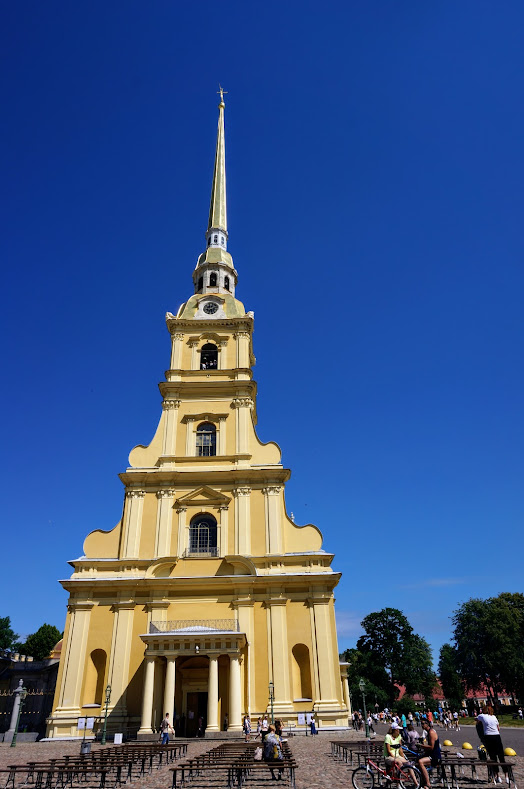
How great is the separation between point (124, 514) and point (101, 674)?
8.27 m

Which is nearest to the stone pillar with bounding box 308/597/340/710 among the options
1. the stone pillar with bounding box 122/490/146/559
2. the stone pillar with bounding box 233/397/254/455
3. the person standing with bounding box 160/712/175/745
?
the person standing with bounding box 160/712/175/745

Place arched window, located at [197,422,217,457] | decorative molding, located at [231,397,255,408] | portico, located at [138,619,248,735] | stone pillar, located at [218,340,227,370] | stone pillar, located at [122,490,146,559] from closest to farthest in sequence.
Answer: portico, located at [138,619,248,735] < stone pillar, located at [122,490,146,559] < arched window, located at [197,422,217,457] < decorative molding, located at [231,397,255,408] < stone pillar, located at [218,340,227,370]

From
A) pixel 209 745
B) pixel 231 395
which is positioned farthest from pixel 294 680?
pixel 231 395

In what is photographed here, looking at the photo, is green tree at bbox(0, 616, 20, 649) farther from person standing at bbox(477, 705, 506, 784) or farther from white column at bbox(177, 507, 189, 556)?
person standing at bbox(477, 705, 506, 784)

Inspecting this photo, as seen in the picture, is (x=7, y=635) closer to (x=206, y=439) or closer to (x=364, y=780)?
(x=206, y=439)

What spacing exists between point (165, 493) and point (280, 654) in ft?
35.4

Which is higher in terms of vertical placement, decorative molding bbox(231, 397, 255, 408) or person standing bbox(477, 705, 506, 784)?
decorative molding bbox(231, 397, 255, 408)

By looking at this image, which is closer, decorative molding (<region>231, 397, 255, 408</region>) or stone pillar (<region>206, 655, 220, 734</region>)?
stone pillar (<region>206, 655, 220, 734</region>)

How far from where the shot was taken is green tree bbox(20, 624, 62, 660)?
216ft

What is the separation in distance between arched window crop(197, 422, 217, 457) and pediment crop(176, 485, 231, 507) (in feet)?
9.30

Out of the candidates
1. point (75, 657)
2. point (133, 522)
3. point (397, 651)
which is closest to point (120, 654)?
point (75, 657)

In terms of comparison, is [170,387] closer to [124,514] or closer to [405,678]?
[124,514]

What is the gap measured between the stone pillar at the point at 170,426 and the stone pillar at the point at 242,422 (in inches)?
153

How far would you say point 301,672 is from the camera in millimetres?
28766
